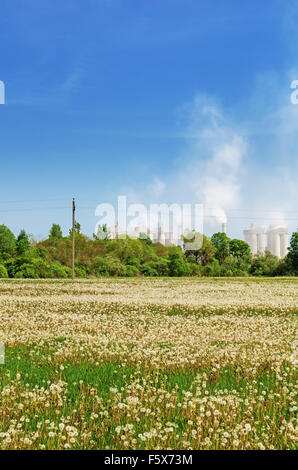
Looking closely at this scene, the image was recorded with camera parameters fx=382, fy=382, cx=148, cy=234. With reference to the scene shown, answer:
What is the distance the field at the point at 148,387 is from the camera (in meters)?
4.12

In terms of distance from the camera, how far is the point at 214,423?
428 cm

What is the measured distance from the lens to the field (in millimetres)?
4121

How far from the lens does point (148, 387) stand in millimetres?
5438

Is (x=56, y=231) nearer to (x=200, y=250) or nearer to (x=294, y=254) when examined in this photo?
(x=200, y=250)

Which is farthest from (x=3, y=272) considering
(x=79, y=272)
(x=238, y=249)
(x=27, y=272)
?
(x=238, y=249)

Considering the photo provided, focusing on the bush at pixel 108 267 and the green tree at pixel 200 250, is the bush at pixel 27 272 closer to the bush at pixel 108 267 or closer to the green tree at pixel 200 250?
the bush at pixel 108 267

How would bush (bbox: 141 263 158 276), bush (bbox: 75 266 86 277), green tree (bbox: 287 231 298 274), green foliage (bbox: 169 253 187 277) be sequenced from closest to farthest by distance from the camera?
bush (bbox: 75 266 86 277) < bush (bbox: 141 263 158 276) < green foliage (bbox: 169 253 187 277) < green tree (bbox: 287 231 298 274)

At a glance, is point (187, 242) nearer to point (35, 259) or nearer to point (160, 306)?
point (35, 259)

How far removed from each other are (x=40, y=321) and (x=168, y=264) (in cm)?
5579

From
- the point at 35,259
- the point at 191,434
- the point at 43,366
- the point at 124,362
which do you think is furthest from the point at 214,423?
the point at 35,259

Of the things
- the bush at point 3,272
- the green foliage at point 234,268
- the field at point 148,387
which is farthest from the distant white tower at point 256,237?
the field at point 148,387

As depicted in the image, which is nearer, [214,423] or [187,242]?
[214,423]

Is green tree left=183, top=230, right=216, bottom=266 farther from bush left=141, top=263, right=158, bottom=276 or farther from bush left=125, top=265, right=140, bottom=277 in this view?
bush left=125, top=265, right=140, bottom=277

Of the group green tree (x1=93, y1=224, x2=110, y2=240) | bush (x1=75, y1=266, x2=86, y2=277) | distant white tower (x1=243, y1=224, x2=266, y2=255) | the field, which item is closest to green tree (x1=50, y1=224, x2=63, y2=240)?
green tree (x1=93, y1=224, x2=110, y2=240)
